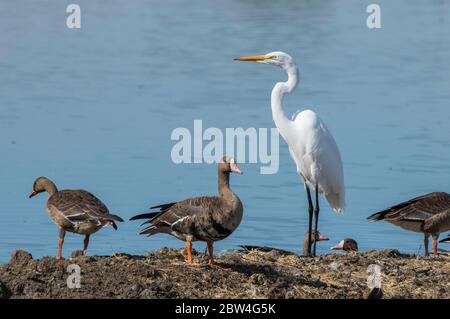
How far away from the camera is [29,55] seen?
27.4 metres

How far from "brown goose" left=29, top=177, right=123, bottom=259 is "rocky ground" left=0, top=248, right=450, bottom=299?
633 millimetres

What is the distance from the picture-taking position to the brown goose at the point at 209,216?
1123 centimetres

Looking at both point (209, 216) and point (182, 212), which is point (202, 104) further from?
point (209, 216)

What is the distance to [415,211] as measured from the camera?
14.0 metres

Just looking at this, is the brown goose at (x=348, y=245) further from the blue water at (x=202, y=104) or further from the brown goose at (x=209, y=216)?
the brown goose at (x=209, y=216)

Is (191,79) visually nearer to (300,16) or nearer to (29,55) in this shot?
(29,55)

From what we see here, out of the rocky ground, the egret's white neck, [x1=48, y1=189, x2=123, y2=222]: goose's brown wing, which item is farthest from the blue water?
the rocky ground

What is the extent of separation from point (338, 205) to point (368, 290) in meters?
4.48

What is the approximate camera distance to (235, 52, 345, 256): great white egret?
14977mm

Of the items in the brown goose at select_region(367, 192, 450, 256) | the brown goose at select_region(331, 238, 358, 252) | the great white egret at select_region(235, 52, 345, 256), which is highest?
the great white egret at select_region(235, 52, 345, 256)

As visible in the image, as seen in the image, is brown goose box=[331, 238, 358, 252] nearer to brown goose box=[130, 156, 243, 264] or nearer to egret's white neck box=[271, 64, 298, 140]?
egret's white neck box=[271, 64, 298, 140]

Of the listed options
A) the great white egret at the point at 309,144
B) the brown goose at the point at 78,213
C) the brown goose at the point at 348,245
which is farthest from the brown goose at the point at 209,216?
the great white egret at the point at 309,144

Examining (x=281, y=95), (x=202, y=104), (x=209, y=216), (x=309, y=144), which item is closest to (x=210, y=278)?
(x=209, y=216)

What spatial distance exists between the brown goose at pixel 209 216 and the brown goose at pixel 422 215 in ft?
9.61
